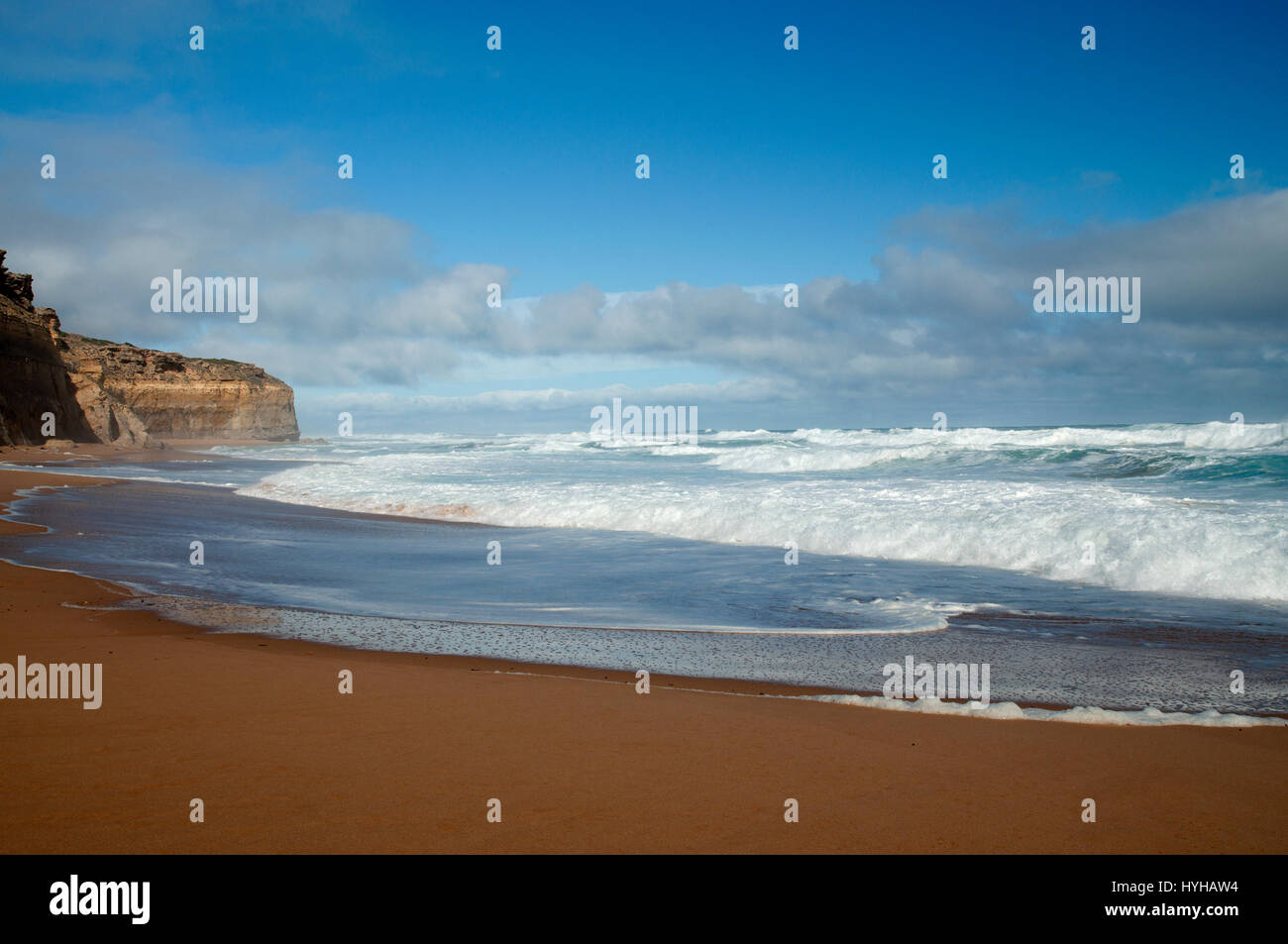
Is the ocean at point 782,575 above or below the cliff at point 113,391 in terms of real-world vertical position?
below

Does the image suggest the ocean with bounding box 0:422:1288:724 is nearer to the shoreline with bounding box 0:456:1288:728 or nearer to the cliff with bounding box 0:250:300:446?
the shoreline with bounding box 0:456:1288:728

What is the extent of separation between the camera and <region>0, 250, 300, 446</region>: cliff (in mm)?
38188

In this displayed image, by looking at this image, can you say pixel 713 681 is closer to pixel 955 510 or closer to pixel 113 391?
pixel 955 510

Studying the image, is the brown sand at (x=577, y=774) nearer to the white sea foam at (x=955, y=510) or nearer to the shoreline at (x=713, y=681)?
the shoreline at (x=713, y=681)

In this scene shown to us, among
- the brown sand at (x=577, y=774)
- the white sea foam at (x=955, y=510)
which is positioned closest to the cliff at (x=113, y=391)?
the white sea foam at (x=955, y=510)

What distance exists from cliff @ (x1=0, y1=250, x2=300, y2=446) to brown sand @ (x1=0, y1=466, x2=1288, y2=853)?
42180 millimetres

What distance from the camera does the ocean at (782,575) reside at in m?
6.33

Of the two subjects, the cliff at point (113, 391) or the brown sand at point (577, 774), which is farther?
the cliff at point (113, 391)

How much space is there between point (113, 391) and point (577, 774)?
7947cm

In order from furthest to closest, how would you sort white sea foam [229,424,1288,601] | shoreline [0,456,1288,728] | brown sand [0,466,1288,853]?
white sea foam [229,424,1288,601]
shoreline [0,456,1288,728]
brown sand [0,466,1288,853]

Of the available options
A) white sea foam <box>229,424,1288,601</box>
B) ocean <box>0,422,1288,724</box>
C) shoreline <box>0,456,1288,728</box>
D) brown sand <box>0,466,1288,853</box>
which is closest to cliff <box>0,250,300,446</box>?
white sea foam <box>229,424,1288,601</box>

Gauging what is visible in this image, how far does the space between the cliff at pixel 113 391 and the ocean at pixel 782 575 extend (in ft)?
80.1
